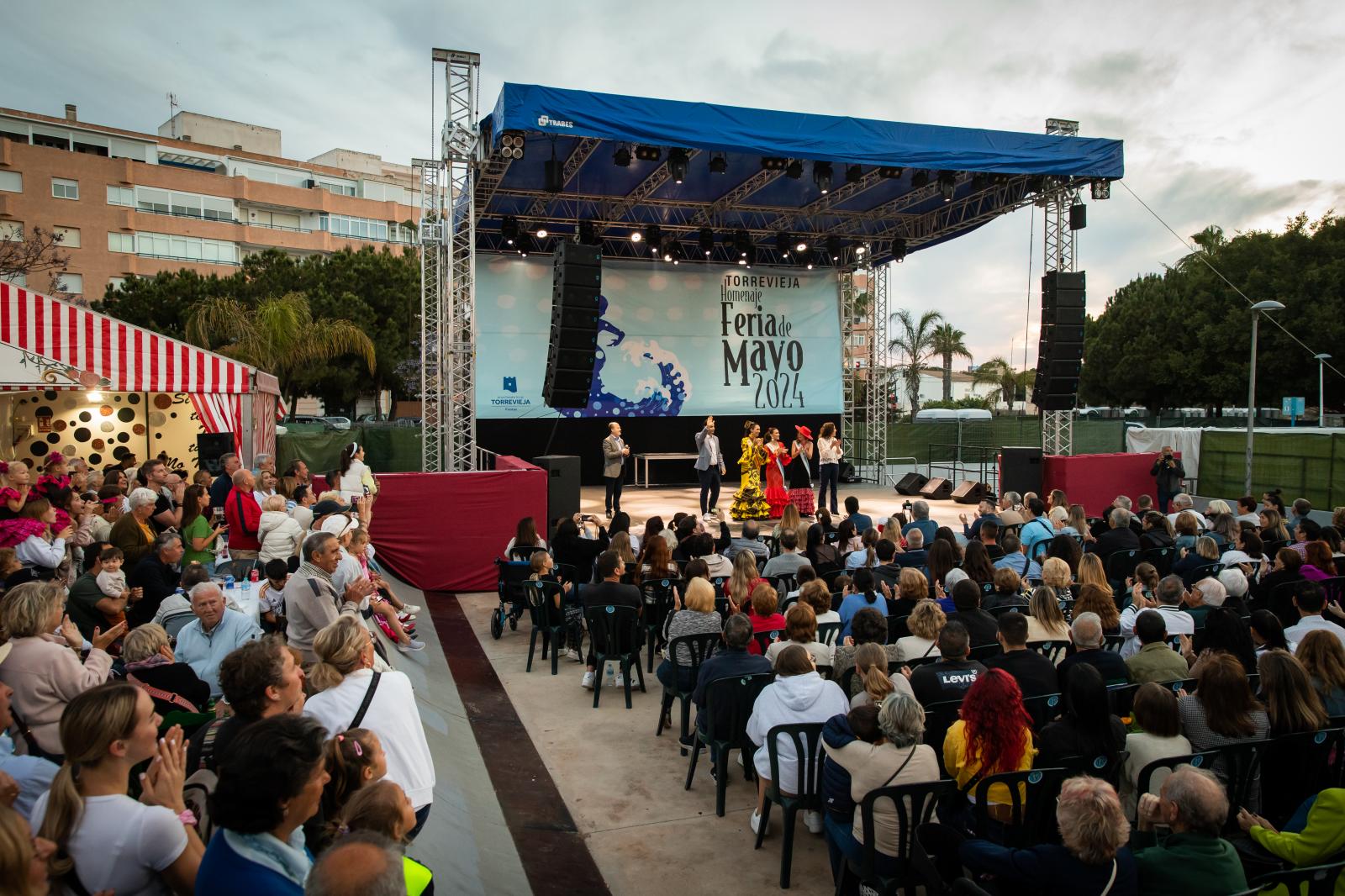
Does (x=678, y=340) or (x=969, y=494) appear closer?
(x=969, y=494)

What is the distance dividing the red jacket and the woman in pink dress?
787 centimetres

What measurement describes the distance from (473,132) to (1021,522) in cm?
912

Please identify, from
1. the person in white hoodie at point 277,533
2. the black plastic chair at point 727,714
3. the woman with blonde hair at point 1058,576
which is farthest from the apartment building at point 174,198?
the woman with blonde hair at point 1058,576

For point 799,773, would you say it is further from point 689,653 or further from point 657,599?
point 657,599

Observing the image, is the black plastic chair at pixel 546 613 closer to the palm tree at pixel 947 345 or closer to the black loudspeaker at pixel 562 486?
the black loudspeaker at pixel 562 486

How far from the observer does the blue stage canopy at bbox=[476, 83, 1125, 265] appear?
1059 cm

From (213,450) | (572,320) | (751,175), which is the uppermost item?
(751,175)

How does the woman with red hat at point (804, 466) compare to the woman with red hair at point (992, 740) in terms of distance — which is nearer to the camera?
the woman with red hair at point (992, 740)

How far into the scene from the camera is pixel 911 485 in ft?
53.8

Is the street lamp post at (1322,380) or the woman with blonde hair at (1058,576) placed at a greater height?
the street lamp post at (1322,380)

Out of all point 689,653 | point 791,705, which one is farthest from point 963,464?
point 791,705

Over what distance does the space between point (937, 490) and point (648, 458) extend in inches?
245

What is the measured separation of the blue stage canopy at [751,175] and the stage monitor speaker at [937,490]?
16.8 ft

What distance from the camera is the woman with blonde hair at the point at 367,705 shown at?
2.74 meters
